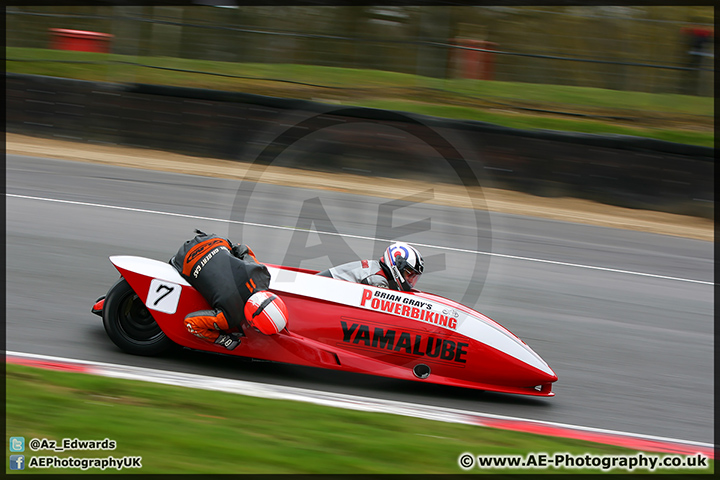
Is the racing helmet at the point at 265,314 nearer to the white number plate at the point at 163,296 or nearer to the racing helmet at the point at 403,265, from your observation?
the white number plate at the point at 163,296

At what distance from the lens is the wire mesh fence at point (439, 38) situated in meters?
14.0

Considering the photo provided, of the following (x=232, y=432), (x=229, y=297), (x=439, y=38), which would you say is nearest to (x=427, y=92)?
(x=439, y=38)

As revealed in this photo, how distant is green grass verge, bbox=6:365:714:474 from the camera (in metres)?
3.53

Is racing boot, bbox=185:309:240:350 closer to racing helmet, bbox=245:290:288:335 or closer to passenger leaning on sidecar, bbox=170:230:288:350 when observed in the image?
passenger leaning on sidecar, bbox=170:230:288:350

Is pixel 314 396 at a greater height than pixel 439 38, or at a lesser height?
lesser

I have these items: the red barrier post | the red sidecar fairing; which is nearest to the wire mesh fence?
the red barrier post

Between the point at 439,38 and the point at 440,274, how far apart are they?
7.03 m

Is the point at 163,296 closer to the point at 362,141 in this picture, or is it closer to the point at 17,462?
the point at 17,462

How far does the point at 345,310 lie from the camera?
16.6 ft

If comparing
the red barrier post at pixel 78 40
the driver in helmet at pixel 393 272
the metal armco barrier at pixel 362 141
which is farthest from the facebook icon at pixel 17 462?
the red barrier post at pixel 78 40

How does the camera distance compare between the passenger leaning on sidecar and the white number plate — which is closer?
the passenger leaning on sidecar

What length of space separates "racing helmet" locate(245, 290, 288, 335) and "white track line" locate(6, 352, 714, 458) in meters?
0.42

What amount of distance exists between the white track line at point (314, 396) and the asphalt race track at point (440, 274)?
13 centimetres

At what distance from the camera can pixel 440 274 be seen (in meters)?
8.27
